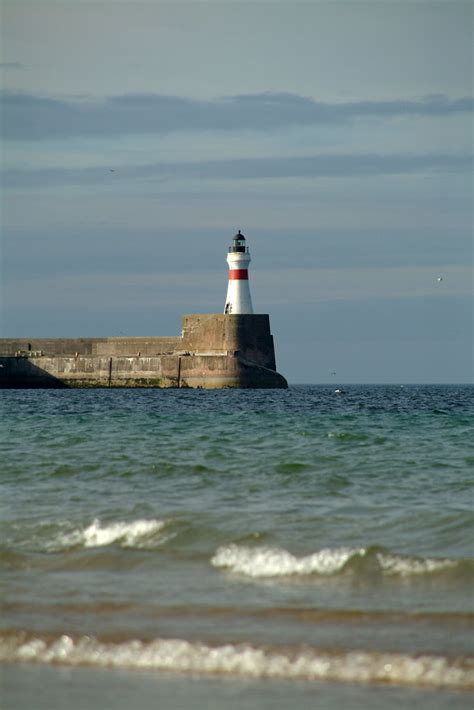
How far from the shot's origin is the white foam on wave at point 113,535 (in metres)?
8.98

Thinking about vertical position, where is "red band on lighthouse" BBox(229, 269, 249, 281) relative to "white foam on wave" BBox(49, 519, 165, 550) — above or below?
above

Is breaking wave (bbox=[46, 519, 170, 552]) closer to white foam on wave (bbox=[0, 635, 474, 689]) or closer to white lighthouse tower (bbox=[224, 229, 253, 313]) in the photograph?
white foam on wave (bbox=[0, 635, 474, 689])

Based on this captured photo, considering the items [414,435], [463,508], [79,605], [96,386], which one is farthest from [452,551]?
[96,386]

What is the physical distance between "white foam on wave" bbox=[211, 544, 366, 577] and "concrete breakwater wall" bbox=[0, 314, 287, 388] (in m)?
43.3

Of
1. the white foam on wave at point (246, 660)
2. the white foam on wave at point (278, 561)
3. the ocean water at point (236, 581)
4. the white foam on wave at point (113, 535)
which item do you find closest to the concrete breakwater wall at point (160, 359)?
the ocean water at point (236, 581)

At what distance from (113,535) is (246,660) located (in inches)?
131

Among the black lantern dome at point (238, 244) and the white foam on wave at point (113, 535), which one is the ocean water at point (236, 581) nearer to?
the white foam on wave at point (113, 535)

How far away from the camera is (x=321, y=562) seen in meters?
8.16

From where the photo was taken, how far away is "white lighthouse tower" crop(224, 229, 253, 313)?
51.8 m

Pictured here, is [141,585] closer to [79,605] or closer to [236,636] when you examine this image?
[79,605]

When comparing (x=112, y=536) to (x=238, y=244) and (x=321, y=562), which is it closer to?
(x=321, y=562)

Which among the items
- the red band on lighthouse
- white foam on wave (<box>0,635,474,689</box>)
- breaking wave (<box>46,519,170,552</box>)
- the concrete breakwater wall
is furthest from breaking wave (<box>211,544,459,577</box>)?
the red band on lighthouse

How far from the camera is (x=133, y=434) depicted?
61.8ft

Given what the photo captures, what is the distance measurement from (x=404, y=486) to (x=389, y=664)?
19.1 feet
